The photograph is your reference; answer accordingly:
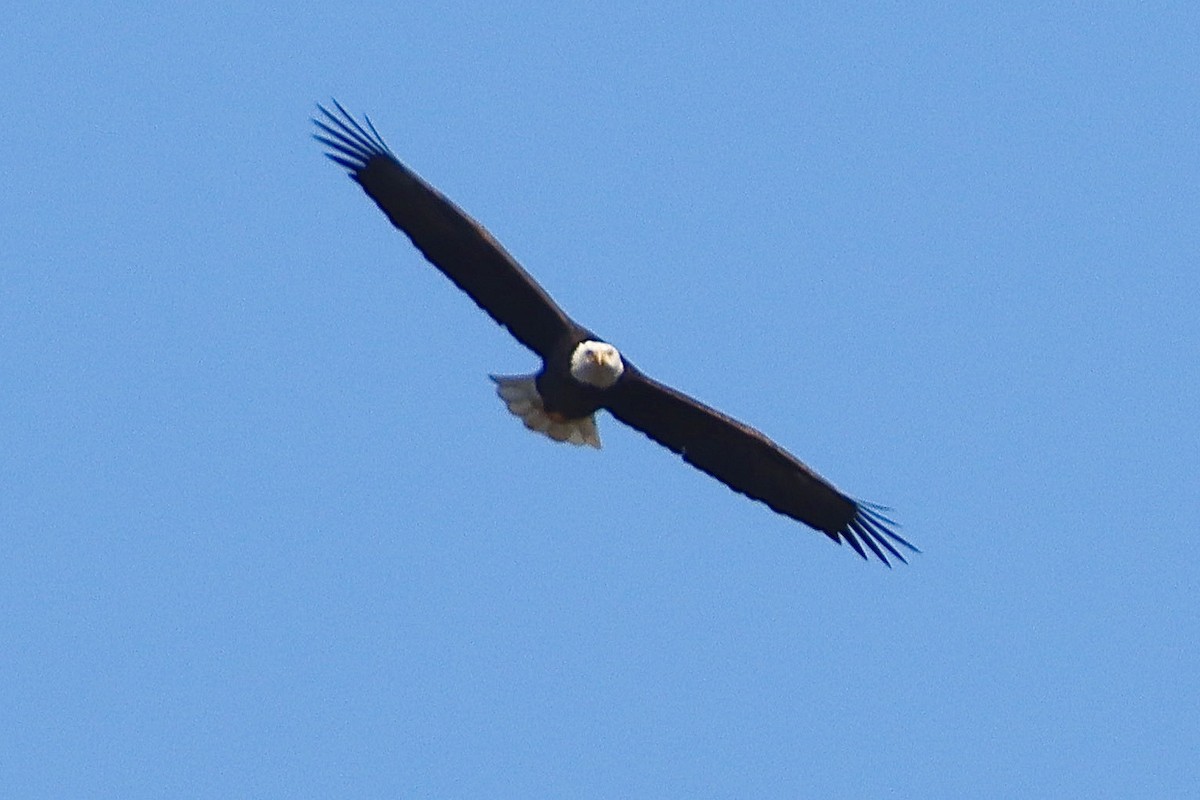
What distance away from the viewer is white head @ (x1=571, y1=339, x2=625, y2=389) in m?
18.2

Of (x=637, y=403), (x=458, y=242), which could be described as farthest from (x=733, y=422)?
(x=458, y=242)

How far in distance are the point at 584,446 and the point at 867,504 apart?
1.78 meters

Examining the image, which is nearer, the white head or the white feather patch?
the white head

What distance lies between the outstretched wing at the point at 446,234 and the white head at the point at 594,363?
178 mm

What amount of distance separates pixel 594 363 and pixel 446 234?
1160 mm

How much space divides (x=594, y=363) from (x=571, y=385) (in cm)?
24

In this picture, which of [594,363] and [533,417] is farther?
[533,417]

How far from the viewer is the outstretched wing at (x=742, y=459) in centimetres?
1861

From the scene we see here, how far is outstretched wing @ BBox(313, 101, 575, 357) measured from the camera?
18.1 meters

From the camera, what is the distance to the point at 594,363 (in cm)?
1825

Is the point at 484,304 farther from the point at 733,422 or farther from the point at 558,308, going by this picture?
the point at 733,422

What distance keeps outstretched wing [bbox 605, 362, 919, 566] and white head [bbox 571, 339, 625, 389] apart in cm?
19

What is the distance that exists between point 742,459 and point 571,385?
1.23 m

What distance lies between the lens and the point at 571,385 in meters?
18.4
